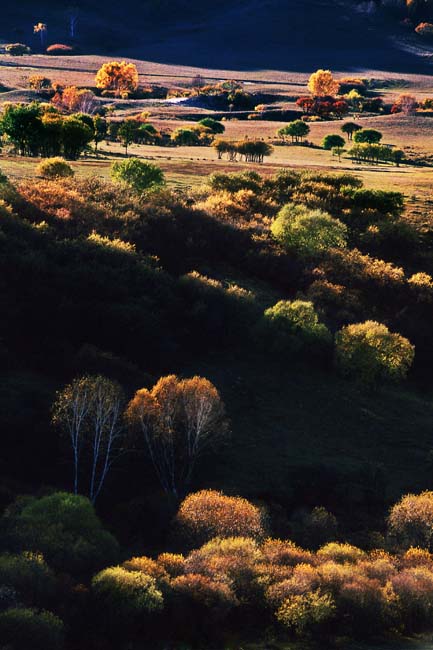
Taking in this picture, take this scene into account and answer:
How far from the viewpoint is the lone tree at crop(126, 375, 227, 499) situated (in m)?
36.8

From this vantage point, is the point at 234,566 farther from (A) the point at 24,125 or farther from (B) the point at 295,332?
(A) the point at 24,125

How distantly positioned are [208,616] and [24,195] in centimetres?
4077

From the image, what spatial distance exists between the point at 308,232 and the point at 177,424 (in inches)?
1294

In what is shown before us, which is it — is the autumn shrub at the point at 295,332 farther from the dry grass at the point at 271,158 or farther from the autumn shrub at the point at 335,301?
the dry grass at the point at 271,158

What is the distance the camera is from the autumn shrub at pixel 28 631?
75.0ft

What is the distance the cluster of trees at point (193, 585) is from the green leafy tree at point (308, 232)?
125 ft

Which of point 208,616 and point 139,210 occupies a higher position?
point 139,210

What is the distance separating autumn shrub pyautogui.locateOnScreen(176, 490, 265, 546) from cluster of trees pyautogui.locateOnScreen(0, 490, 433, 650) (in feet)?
0.14

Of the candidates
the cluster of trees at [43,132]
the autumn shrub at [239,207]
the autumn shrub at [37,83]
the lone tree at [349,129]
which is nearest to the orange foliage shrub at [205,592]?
the autumn shrub at [239,207]

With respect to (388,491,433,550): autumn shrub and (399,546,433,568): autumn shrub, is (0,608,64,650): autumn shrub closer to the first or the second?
(399,546,433,568): autumn shrub

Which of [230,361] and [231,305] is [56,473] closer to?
[230,361]

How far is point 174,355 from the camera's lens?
47500mm

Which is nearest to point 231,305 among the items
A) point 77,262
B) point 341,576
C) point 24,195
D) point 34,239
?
point 77,262

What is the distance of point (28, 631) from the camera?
23.0 meters
